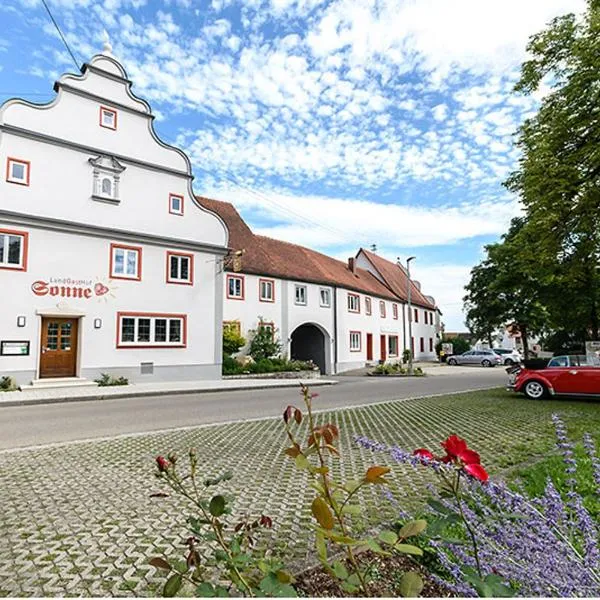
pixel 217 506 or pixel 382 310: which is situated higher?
pixel 382 310

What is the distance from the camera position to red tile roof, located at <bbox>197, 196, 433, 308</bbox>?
1058 inches

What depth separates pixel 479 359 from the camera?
4300cm

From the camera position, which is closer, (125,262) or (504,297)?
(125,262)

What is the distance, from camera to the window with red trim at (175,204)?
838 inches

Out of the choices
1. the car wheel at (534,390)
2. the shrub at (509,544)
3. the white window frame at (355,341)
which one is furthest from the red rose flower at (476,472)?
the white window frame at (355,341)

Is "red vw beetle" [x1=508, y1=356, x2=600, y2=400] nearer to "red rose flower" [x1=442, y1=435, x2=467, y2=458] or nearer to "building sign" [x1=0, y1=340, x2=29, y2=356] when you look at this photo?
"red rose flower" [x1=442, y1=435, x2=467, y2=458]

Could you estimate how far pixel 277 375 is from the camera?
75.0 ft

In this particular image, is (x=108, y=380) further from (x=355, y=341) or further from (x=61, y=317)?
(x=355, y=341)

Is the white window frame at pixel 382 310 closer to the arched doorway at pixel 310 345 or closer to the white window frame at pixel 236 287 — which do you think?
the arched doorway at pixel 310 345

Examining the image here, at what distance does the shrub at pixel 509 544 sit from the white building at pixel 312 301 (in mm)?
20594

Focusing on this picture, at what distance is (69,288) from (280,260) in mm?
14103

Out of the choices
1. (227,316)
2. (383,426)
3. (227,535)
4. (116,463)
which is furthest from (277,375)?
(227,535)

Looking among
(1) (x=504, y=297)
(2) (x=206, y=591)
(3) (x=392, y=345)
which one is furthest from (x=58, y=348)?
(1) (x=504, y=297)

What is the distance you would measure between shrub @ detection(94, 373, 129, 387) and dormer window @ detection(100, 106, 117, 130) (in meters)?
10.6
